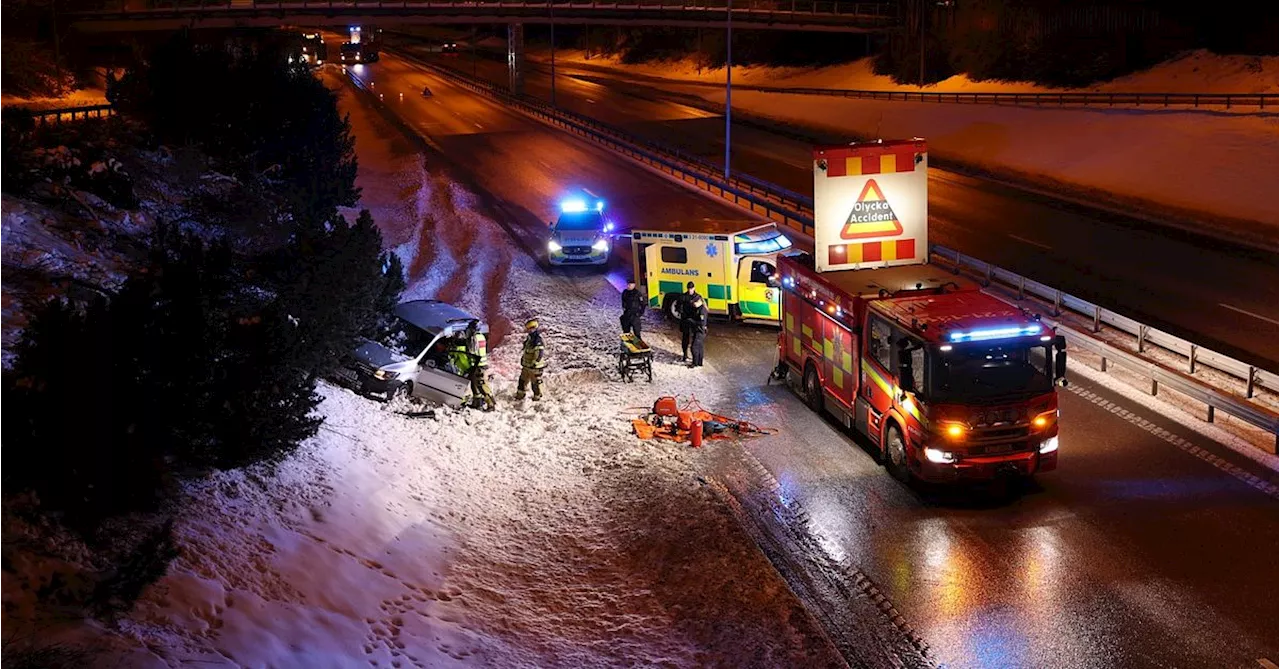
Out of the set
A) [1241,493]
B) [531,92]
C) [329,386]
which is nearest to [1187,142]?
[1241,493]

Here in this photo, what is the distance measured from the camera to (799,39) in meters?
106

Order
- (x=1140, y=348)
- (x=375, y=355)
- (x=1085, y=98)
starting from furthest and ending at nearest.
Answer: (x=1085, y=98)
(x=1140, y=348)
(x=375, y=355)

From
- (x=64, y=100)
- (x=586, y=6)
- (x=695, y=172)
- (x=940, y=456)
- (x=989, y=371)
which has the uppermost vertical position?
(x=586, y=6)

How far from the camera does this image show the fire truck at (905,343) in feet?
46.0

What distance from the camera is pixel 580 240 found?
31.0 meters

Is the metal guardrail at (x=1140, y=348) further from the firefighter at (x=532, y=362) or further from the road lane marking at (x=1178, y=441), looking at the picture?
the firefighter at (x=532, y=362)

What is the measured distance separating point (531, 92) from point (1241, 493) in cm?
8285

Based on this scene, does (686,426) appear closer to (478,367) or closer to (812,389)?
(812,389)

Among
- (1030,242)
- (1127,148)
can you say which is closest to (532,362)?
(1030,242)

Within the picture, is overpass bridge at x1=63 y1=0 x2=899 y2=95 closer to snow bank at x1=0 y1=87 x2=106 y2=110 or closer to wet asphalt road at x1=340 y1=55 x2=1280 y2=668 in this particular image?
snow bank at x1=0 y1=87 x2=106 y2=110

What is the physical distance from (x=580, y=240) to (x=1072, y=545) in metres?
19.8

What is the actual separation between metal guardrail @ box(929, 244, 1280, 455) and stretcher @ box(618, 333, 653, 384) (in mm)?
8014

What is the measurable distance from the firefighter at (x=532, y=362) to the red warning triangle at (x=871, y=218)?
5396 millimetres

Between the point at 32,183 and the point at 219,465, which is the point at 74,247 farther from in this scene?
the point at 219,465
